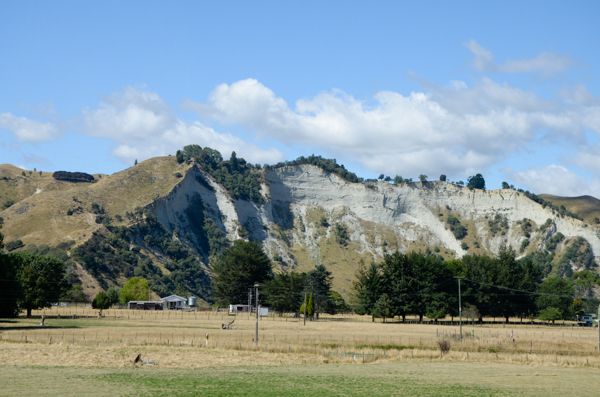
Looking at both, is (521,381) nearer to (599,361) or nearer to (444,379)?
(444,379)

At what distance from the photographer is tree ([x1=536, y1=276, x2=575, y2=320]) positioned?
10845 centimetres

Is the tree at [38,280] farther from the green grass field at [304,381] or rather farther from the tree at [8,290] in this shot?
the green grass field at [304,381]

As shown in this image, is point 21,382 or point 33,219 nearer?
point 21,382

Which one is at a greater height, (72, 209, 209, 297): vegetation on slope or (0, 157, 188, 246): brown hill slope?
(0, 157, 188, 246): brown hill slope

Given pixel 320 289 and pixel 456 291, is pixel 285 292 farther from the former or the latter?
pixel 456 291

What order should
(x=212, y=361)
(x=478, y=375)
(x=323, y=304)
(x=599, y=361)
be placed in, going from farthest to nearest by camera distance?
(x=323, y=304), (x=599, y=361), (x=212, y=361), (x=478, y=375)

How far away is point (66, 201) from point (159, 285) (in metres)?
44.9

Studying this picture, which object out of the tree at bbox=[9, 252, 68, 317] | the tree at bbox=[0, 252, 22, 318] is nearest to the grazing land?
the tree at bbox=[0, 252, 22, 318]

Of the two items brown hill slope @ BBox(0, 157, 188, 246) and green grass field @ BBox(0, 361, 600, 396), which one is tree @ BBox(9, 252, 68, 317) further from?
green grass field @ BBox(0, 361, 600, 396)

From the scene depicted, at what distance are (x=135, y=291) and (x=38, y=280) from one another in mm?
46558

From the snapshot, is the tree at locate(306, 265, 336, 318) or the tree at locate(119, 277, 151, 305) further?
the tree at locate(119, 277, 151, 305)

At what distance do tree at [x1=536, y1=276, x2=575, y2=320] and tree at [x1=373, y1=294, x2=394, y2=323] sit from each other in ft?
98.1

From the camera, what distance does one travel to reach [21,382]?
96.3 feet

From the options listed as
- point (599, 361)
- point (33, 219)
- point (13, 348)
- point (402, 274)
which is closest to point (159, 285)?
point (33, 219)
